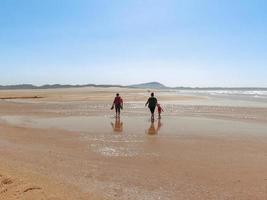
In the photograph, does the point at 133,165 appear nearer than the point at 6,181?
No

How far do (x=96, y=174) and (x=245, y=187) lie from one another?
3196 millimetres

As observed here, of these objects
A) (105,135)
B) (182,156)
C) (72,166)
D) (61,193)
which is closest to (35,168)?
(72,166)

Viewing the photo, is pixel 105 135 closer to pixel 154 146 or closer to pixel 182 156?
pixel 154 146

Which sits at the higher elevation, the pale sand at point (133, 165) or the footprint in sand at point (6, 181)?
the footprint in sand at point (6, 181)

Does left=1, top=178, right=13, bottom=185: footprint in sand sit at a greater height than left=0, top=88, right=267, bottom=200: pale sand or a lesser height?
greater

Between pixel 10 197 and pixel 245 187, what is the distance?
446 centimetres

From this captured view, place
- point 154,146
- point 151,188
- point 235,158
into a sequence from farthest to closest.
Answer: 1. point 154,146
2. point 235,158
3. point 151,188

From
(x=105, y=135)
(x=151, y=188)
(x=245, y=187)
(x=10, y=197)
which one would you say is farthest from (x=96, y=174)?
(x=105, y=135)

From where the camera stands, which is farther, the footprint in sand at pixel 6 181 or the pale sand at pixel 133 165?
the footprint in sand at pixel 6 181

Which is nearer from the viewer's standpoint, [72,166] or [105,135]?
[72,166]

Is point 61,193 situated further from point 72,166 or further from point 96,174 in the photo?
point 72,166

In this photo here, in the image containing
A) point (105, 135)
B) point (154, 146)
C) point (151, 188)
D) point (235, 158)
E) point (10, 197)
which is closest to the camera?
point (10, 197)

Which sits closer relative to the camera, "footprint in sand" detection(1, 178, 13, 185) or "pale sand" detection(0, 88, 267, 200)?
"pale sand" detection(0, 88, 267, 200)

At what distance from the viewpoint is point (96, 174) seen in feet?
29.8
